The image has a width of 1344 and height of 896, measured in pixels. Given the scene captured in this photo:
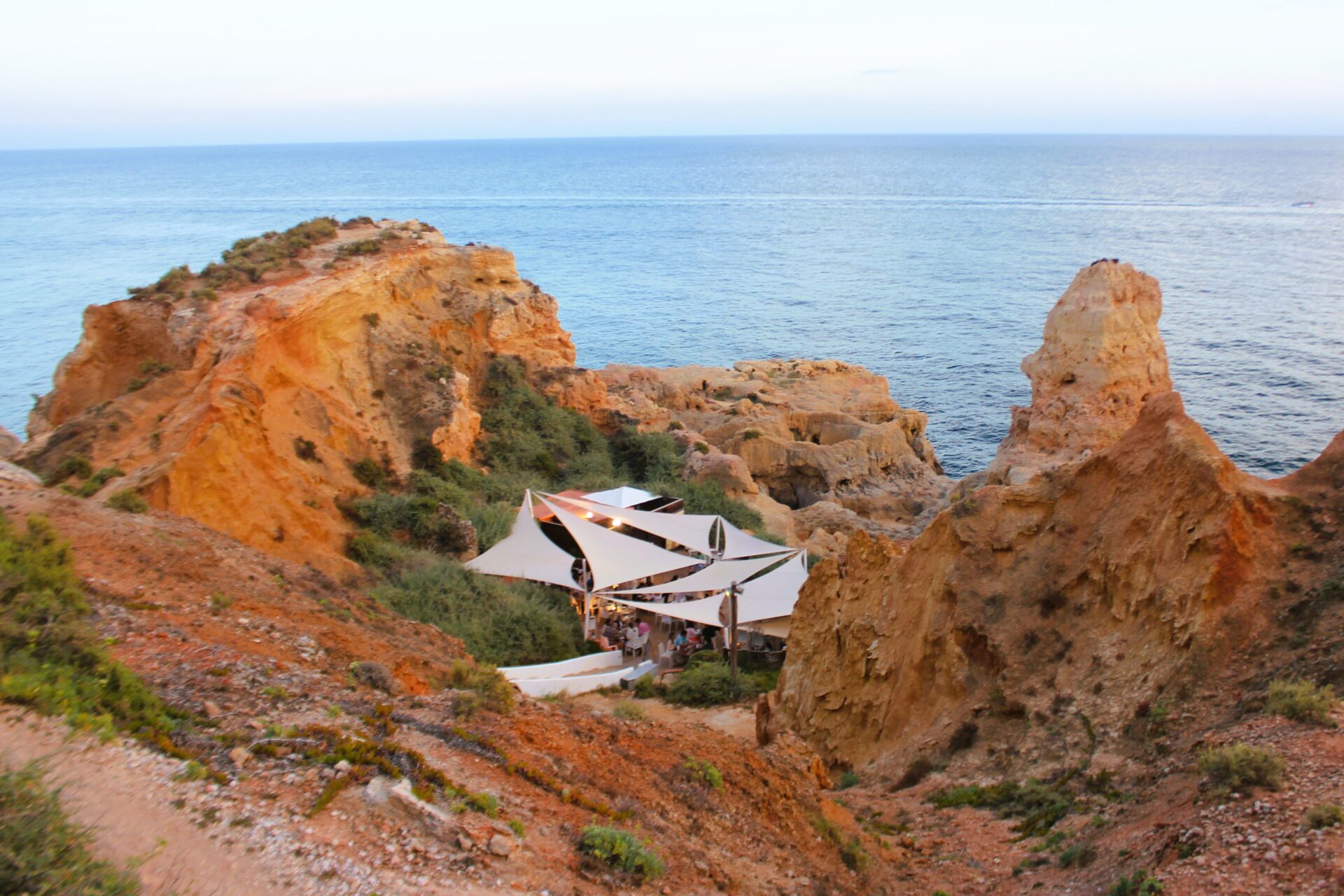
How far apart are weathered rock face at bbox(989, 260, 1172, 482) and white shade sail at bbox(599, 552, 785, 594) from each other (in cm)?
699

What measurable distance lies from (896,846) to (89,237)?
9946cm

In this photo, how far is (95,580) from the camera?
945cm

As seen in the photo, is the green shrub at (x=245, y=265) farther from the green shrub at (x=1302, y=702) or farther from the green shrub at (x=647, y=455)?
the green shrub at (x=1302, y=702)

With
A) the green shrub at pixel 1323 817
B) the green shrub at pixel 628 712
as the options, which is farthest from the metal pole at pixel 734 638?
the green shrub at pixel 1323 817

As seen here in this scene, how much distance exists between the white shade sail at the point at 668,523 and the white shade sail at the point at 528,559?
1.75 m

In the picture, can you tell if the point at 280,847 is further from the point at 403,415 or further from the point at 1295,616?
the point at 403,415

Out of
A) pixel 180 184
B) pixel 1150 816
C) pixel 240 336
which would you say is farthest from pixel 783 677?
pixel 180 184

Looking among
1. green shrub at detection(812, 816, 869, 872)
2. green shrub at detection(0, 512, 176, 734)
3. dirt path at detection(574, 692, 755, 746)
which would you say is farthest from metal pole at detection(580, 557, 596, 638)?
green shrub at detection(0, 512, 176, 734)

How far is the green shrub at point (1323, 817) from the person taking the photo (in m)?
6.08

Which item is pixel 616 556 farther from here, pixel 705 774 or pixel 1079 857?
pixel 1079 857

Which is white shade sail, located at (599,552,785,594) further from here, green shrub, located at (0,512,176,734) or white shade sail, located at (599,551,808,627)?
green shrub, located at (0,512,176,734)

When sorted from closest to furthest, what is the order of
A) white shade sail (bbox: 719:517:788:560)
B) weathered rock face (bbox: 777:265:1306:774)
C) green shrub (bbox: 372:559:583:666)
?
weathered rock face (bbox: 777:265:1306:774) < green shrub (bbox: 372:559:583:666) < white shade sail (bbox: 719:517:788:560)

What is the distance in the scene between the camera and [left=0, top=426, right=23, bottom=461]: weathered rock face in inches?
806

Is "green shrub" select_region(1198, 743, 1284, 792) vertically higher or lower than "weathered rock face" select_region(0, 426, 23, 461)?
higher
